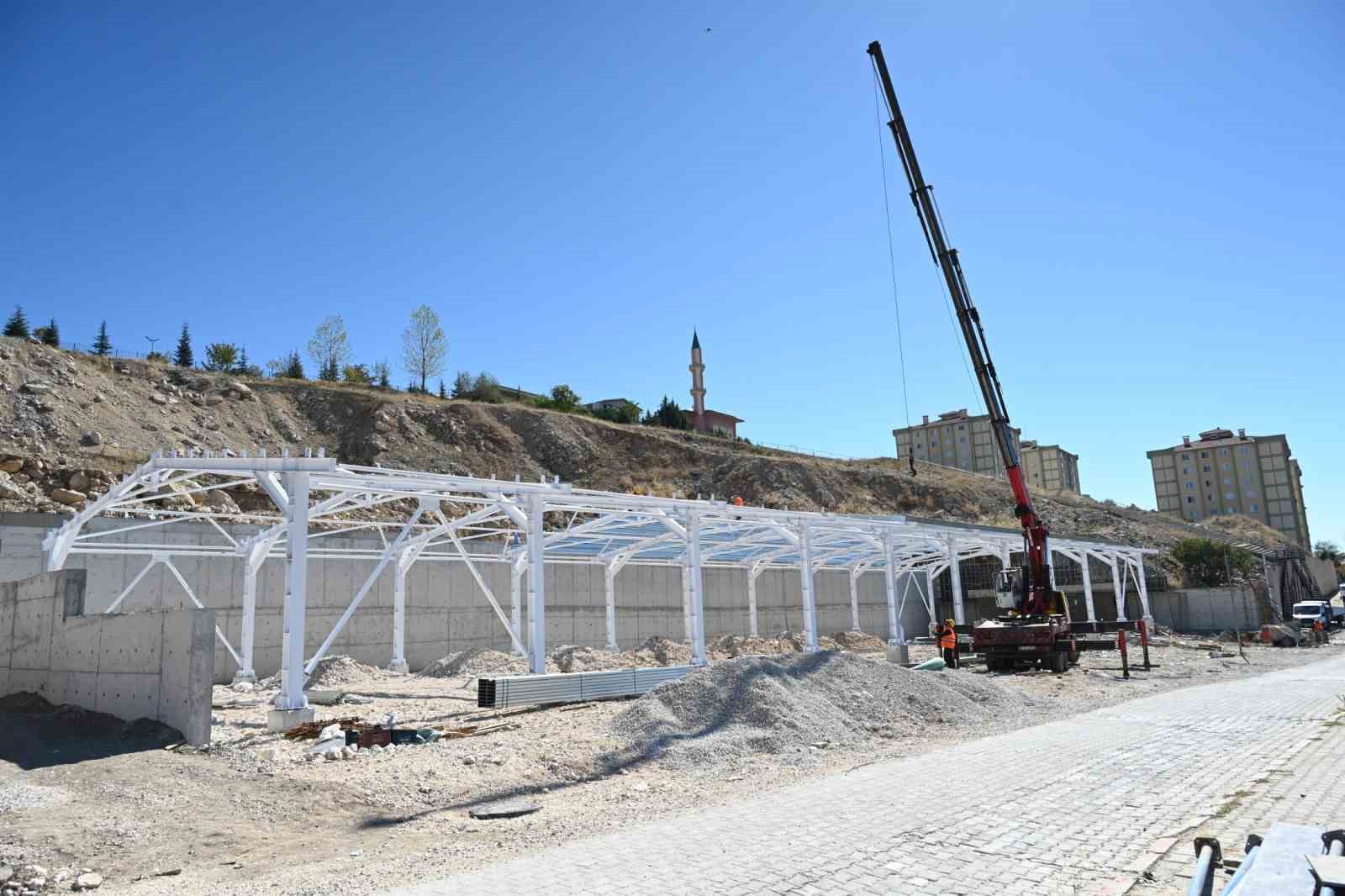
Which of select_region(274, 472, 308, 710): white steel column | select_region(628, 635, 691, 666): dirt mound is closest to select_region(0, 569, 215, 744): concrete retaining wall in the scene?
select_region(274, 472, 308, 710): white steel column

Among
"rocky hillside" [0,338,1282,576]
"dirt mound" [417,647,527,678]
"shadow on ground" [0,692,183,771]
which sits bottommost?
"dirt mound" [417,647,527,678]

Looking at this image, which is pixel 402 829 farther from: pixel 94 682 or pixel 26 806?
pixel 94 682

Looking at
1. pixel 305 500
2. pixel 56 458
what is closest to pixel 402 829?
pixel 305 500

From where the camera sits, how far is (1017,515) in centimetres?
2336

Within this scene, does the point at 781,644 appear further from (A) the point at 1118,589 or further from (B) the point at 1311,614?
(B) the point at 1311,614

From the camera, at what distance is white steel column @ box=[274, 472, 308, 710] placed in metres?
12.4

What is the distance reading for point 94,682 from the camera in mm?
11539

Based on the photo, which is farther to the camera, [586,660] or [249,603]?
[586,660]

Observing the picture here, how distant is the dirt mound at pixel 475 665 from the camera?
20.8 metres

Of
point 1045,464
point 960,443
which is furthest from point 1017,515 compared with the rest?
point 1045,464

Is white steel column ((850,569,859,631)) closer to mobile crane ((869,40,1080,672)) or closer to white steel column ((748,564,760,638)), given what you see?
white steel column ((748,564,760,638))

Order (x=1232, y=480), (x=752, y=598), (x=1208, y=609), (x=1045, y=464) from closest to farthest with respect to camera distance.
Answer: (x=752, y=598) < (x=1208, y=609) < (x=1232, y=480) < (x=1045, y=464)

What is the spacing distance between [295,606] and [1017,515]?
18258 mm

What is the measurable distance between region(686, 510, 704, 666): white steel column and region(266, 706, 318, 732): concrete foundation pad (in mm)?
8393
